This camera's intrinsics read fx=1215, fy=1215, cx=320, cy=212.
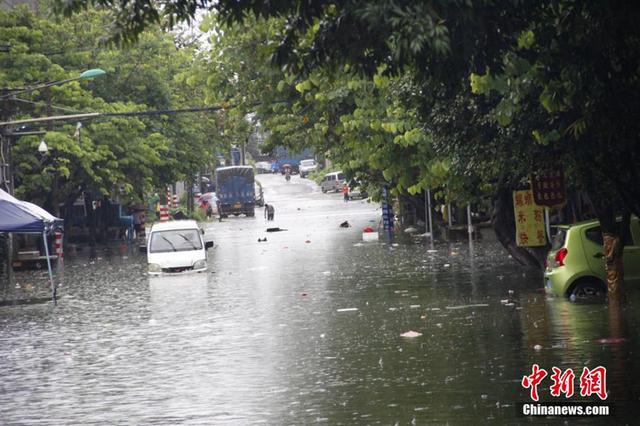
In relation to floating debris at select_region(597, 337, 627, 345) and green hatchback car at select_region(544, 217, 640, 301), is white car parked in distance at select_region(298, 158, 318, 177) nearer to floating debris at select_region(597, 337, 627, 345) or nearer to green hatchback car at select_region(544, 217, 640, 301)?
green hatchback car at select_region(544, 217, 640, 301)

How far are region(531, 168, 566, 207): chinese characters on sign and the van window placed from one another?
1493 centimetres

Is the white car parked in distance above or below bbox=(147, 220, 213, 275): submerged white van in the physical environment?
above

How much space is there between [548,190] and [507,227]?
5398 millimetres

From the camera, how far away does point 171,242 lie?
118 ft

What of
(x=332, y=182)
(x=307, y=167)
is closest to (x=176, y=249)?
(x=332, y=182)

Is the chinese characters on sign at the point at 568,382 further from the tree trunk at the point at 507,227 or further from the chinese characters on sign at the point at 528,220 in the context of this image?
the tree trunk at the point at 507,227

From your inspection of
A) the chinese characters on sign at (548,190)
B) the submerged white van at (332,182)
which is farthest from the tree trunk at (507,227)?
the submerged white van at (332,182)

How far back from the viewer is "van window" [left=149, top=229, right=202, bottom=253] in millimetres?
35719

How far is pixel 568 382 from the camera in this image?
40.5 ft

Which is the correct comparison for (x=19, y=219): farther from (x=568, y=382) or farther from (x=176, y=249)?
(x=568, y=382)

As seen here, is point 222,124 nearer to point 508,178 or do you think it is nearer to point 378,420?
point 508,178

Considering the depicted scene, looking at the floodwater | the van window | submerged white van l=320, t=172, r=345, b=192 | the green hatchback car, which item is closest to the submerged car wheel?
the green hatchback car

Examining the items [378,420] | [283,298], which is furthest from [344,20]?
[283,298]

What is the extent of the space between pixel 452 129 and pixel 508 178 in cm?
623
